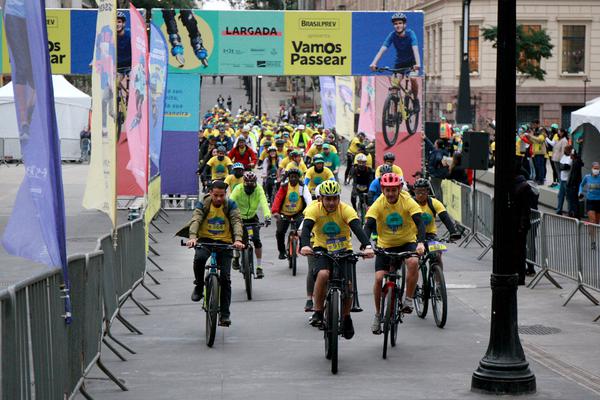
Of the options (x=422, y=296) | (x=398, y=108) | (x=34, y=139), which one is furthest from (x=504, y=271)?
(x=398, y=108)

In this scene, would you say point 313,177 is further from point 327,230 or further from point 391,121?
point 327,230

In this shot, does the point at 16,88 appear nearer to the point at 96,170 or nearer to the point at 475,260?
the point at 96,170

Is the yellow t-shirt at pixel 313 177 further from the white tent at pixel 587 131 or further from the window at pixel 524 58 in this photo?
the window at pixel 524 58

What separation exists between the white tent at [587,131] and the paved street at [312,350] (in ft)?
26.0

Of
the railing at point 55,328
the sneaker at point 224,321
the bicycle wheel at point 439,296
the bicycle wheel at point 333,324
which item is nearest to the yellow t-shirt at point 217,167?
the bicycle wheel at point 439,296

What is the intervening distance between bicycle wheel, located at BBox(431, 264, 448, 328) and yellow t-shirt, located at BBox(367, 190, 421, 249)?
0.89 m

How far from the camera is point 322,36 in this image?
1103 inches

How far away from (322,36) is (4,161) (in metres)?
26.5

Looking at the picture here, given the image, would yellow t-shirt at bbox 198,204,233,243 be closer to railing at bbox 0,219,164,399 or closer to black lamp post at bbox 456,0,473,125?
railing at bbox 0,219,164,399

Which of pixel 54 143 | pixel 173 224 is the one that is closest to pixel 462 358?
pixel 54 143

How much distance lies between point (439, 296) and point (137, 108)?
5918 mm

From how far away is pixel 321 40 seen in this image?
91.9ft

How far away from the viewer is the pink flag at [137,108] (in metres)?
17.2

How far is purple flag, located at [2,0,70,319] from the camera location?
22.6 feet
